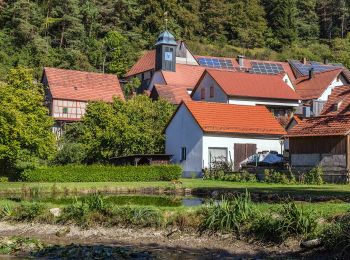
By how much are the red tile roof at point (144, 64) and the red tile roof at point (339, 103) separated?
39.9 m

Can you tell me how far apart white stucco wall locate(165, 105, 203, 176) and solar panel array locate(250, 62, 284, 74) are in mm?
38470

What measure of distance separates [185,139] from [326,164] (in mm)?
12388

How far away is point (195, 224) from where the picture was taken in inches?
725

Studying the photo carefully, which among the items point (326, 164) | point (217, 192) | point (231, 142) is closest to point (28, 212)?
point (217, 192)

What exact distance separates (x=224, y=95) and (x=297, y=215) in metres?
44.2

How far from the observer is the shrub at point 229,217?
17766 millimetres

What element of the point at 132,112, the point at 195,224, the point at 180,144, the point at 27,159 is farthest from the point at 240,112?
the point at 195,224

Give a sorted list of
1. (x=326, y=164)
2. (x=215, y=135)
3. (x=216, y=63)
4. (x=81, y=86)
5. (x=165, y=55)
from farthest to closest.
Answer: (x=216, y=63) → (x=165, y=55) → (x=81, y=86) → (x=215, y=135) → (x=326, y=164)

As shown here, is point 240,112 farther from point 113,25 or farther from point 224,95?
point 113,25

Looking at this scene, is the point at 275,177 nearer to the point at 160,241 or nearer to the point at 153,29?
the point at 160,241

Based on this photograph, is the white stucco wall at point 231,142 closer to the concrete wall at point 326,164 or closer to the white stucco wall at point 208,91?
the concrete wall at point 326,164

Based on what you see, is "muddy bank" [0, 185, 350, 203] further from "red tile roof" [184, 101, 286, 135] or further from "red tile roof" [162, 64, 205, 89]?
"red tile roof" [162, 64, 205, 89]

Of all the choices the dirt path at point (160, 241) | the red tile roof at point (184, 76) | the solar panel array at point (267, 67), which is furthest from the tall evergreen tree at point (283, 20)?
the dirt path at point (160, 241)

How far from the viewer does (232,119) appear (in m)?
49.0
